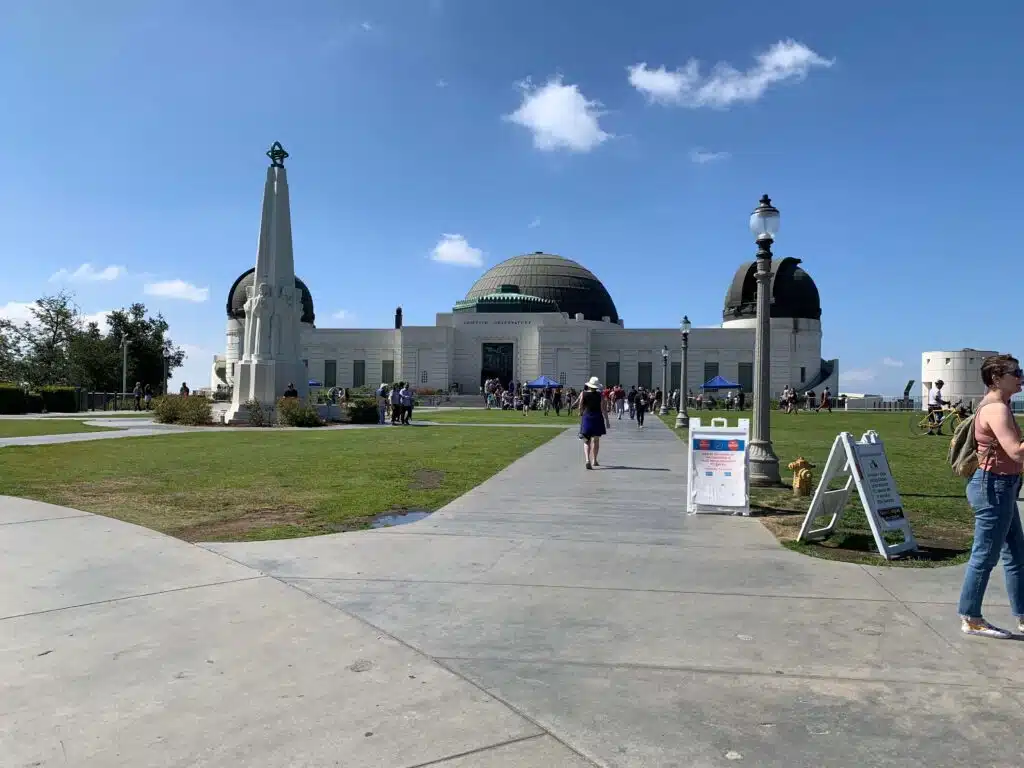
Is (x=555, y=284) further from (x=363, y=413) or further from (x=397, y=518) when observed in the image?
(x=397, y=518)

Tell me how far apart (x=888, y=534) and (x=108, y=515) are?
26.0ft

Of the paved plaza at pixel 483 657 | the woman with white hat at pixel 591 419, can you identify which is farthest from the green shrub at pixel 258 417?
the paved plaza at pixel 483 657

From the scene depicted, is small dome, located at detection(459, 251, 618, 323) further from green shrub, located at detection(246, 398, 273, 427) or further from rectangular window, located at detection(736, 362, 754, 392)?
green shrub, located at detection(246, 398, 273, 427)

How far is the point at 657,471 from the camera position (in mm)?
13445

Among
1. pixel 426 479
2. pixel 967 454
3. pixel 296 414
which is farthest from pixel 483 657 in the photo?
pixel 296 414

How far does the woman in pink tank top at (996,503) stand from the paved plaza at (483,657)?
23cm

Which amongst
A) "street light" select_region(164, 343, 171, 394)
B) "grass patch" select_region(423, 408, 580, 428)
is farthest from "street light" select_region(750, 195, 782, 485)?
"street light" select_region(164, 343, 171, 394)

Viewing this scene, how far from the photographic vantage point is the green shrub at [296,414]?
27.3 metres

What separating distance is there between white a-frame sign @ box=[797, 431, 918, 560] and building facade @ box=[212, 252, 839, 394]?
68.5 metres

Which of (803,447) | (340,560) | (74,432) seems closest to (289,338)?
(74,432)

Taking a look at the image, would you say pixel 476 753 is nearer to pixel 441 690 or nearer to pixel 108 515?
pixel 441 690

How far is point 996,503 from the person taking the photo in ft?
15.2

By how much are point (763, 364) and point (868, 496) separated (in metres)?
5.02

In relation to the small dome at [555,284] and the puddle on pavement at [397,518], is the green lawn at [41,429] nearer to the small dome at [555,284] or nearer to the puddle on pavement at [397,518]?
the puddle on pavement at [397,518]
